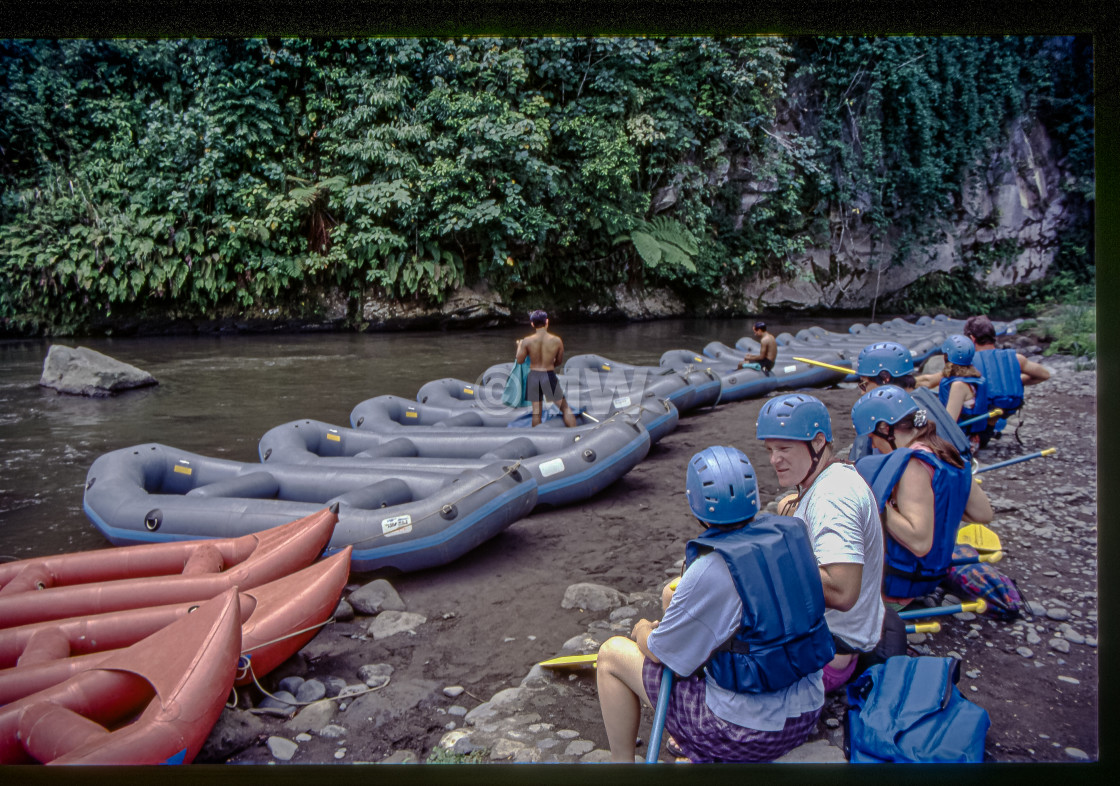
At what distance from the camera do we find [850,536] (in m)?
1.64

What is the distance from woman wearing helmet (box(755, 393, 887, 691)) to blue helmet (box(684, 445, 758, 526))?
263 mm

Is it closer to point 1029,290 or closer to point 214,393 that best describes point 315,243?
point 214,393

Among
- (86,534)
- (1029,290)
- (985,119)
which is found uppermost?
(985,119)

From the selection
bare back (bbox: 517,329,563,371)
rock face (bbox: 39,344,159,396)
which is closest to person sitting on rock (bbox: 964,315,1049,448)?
bare back (bbox: 517,329,563,371)

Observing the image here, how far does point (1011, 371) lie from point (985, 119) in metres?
5.04

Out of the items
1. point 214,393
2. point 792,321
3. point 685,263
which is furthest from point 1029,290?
point 214,393

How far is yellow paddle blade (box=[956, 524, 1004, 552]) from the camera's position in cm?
285

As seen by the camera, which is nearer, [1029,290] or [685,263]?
[685,263]

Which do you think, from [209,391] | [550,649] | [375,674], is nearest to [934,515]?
[550,649]

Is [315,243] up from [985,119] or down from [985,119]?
down

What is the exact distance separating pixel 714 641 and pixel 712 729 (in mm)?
246

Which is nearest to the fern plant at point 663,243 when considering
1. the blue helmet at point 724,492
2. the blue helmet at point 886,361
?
the blue helmet at point 886,361

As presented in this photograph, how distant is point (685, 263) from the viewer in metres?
9.53

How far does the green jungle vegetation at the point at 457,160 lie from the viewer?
657cm
